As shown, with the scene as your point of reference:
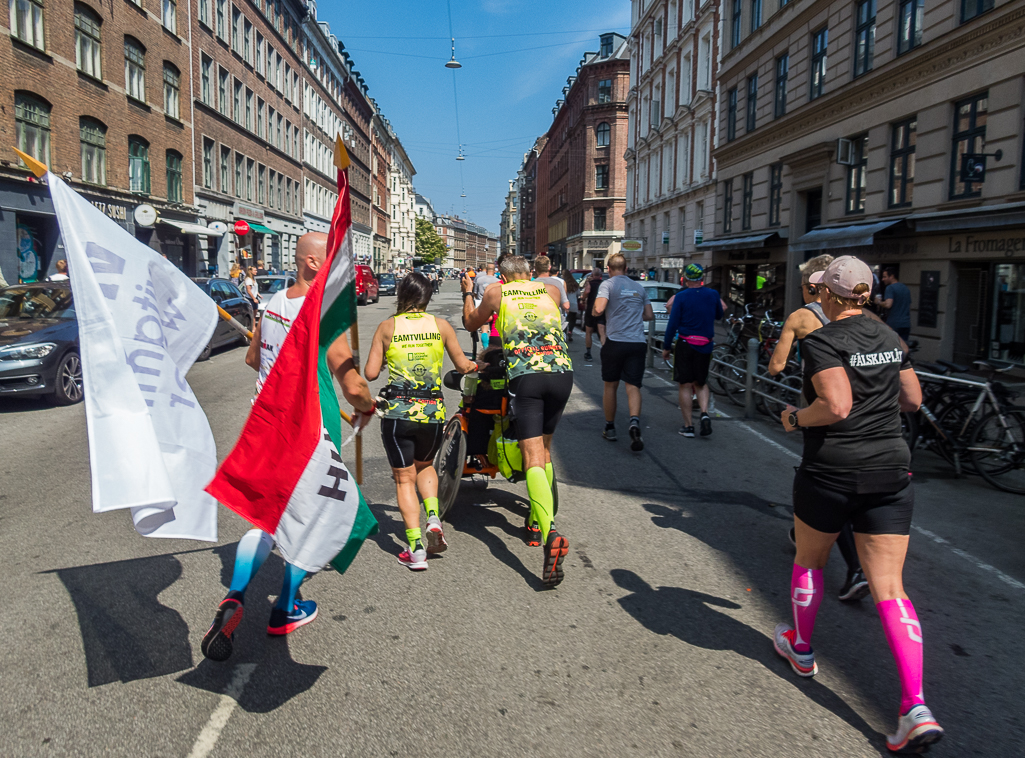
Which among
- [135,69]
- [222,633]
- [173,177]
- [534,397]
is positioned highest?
[135,69]

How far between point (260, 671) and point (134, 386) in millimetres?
1312

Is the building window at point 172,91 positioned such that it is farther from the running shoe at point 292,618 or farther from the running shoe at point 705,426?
the running shoe at point 292,618

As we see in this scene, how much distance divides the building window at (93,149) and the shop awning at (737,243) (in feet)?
66.9

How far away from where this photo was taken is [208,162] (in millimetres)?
33250

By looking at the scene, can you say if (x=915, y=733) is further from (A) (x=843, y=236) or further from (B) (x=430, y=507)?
(A) (x=843, y=236)

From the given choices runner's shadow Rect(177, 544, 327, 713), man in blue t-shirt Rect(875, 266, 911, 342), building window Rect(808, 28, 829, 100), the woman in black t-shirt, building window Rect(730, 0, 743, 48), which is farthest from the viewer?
building window Rect(730, 0, 743, 48)

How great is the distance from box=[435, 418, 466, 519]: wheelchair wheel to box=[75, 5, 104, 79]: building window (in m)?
23.0

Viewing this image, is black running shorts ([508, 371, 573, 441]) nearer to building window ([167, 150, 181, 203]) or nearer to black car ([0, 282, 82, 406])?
black car ([0, 282, 82, 406])

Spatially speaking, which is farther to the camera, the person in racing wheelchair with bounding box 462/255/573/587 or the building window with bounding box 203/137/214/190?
the building window with bounding box 203/137/214/190

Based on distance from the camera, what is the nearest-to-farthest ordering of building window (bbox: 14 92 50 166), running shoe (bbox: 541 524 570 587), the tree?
running shoe (bbox: 541 524 570 587)
building window (bbox: 14 92 50 166)
the tree

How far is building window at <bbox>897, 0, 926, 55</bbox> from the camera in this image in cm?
1619

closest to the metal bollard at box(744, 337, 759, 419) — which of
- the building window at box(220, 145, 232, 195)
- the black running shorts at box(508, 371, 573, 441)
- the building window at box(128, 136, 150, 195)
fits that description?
the black running shorts at box(508, 371, 573, 441)

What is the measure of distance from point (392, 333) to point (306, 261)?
2.95 ft

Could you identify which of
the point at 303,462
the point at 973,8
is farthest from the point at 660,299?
the point at 303,462
